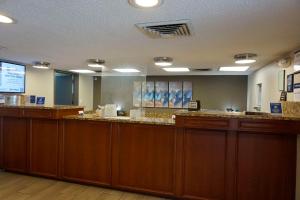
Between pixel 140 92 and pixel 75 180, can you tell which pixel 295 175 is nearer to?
pixel 75 180

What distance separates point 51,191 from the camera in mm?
2963

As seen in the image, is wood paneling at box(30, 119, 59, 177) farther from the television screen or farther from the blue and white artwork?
the blue and white artwork

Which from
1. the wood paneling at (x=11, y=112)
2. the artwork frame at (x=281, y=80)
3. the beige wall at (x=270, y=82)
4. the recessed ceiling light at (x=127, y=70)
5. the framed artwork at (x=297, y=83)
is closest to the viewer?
the framed artwork at (x=297, y=83)

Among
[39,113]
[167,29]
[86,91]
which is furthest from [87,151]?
[86,91]

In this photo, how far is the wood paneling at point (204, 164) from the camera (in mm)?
2643

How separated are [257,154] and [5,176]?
3603 mm

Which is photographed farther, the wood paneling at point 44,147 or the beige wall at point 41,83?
the beige wall at point 41,83

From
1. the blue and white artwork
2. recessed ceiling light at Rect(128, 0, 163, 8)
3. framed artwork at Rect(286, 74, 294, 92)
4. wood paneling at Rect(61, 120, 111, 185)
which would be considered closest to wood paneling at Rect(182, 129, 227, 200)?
wood paneling at Rect(61, 120, 111, 185)

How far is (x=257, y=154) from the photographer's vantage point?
2.53 meters

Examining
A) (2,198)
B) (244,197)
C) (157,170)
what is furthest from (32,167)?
(244,197)

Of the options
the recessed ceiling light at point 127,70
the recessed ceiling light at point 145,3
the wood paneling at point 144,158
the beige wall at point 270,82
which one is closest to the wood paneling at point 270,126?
→ the wood paneling at point 144,158

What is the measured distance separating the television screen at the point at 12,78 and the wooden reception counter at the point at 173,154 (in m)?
Answer: 1.68

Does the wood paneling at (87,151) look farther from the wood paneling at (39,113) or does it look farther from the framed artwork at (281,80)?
the framed artwork at (281,80)

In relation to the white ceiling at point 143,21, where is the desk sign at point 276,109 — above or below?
below
